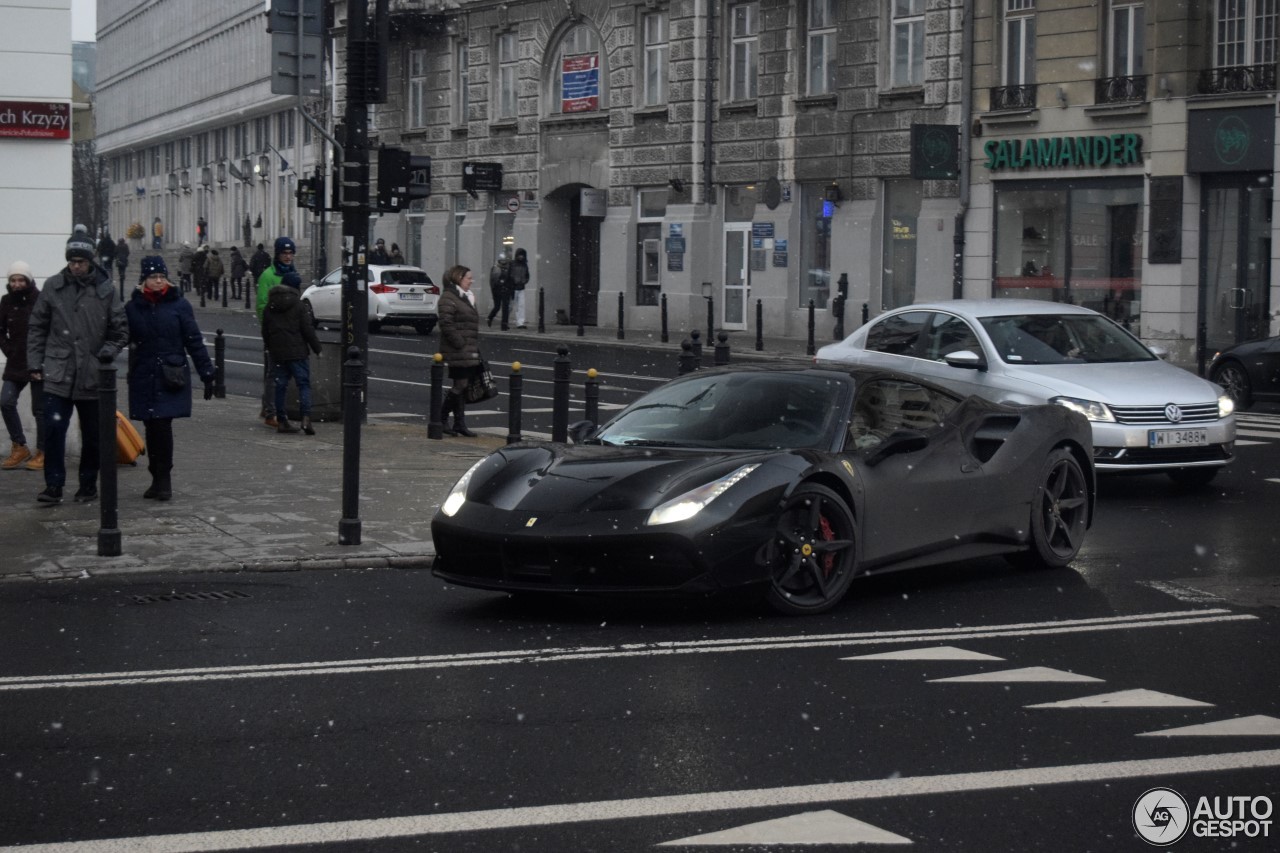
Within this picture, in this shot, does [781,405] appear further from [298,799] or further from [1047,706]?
[298,799]

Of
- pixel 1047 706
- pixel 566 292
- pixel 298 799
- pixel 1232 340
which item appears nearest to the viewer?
pixel 298 799

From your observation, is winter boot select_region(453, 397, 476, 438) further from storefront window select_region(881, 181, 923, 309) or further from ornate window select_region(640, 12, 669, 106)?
ornate window select_region(640, 12, 669, 106)

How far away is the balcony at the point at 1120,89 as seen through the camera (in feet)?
111

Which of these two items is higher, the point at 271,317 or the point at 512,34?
the point at 512,34

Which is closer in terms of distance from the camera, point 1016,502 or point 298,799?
point 298,799

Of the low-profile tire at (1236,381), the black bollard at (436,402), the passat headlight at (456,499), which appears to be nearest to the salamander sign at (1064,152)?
the low-profile tire at (1236,381)

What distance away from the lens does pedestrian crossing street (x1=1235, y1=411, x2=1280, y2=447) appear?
1950 centimetres

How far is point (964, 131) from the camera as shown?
36.7m

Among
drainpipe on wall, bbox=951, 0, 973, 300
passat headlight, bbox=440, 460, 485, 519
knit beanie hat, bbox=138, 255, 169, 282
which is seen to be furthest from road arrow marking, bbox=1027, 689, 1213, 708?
drainpipe on wall, bbox=951, 0, 973, 300

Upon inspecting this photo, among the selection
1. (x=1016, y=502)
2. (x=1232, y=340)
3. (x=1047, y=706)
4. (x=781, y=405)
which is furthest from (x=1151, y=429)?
(x=1232, y=340)

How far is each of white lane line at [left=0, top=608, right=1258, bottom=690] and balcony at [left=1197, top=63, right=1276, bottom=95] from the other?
2425cm

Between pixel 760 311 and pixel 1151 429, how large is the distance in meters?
22.7

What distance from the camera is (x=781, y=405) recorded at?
10078mm

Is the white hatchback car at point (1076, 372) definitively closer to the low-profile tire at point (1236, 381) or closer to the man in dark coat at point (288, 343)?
the man in dark coat at point (288, 343)
